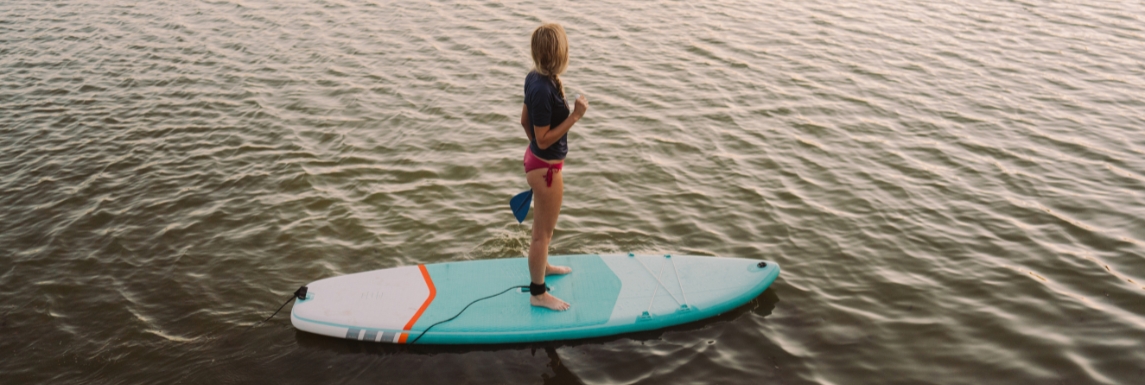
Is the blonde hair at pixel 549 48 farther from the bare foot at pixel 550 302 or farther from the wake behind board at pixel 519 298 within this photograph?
the wake behind board at pixel 519 298

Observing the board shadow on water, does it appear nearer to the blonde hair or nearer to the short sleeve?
the short sleeve

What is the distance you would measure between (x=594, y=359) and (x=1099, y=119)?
277 inches

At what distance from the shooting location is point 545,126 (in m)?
4.41

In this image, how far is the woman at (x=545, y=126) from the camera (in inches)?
168

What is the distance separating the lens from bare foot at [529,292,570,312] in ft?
17.4

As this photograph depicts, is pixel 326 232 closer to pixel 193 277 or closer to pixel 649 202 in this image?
pixel 193 277

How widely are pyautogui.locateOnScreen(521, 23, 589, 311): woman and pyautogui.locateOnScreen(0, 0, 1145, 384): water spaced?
2.84ft

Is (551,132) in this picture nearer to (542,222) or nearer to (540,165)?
(540,165)

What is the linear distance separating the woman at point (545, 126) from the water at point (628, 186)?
0.87 m

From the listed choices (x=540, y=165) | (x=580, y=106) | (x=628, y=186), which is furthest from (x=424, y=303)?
(x=628, y=186)

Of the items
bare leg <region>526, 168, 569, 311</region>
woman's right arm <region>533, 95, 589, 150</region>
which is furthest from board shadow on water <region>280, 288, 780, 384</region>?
woman's right arm <region>533, 95, 589, 150</region>

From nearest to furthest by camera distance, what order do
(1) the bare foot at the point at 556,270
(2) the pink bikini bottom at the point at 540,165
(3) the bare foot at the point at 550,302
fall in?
(2) the pink bikini bottom at the point at 540,165, (3) the bare foot at the point at 550,302, (1) the bare foot at the point at 556,270

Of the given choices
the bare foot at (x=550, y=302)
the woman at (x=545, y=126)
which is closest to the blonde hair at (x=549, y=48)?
the woman at (x=545, y=126)

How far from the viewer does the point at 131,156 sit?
27.3 ft
